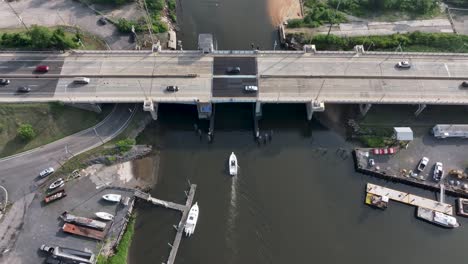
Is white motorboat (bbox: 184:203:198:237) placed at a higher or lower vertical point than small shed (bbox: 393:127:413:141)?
lower

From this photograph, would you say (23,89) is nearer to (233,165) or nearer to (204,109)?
(204,109)

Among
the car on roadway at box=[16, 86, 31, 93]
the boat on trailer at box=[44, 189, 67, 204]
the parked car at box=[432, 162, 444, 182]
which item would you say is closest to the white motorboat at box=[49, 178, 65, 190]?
the boat on trailer at box=[44, 189, 67, 204]

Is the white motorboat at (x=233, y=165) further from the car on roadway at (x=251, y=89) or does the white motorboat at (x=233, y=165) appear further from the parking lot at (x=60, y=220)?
the parking lot at (x=60, y=220)

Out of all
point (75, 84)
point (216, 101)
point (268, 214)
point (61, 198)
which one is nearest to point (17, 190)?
point (61, 198)

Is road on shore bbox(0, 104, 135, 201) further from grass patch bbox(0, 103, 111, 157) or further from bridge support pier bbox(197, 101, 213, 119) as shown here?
bridge support pier bbox(197, 101, 213, 119)

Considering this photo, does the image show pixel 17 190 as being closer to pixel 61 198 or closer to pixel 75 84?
pixel 61 198
